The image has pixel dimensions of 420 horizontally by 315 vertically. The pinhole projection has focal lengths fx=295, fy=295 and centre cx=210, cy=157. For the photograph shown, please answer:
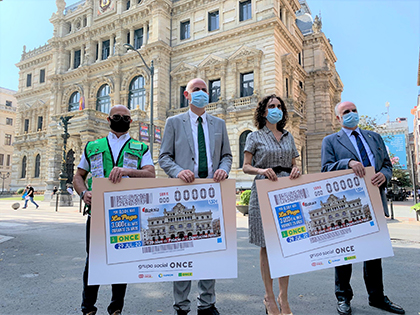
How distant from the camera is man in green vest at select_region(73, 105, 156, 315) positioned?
3.10 meters

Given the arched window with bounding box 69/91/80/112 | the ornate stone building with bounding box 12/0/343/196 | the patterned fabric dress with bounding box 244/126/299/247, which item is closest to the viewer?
the patterned fabric dress with bounding box 244/126/299/247

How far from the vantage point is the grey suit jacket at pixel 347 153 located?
11.8 feet

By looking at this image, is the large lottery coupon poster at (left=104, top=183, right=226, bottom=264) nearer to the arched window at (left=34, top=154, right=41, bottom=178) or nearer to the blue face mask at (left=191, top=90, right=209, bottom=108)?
the blue face mask at (left=191, top=90, right=209, bottom=108)

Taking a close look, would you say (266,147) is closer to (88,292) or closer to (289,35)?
(88,292)

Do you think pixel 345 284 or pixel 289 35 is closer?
pixel 345 284

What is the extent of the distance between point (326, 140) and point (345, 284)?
1.75 m

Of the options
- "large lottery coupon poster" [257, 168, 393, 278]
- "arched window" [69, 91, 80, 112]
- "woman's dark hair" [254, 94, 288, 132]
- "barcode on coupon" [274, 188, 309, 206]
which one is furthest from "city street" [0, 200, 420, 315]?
"arched window" [69, 91, 80, 112]

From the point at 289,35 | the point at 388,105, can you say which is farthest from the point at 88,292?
the point at 388,105

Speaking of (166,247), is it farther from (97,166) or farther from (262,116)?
(262,116)

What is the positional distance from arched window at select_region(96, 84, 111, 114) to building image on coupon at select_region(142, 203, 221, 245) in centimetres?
3172

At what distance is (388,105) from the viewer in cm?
10100

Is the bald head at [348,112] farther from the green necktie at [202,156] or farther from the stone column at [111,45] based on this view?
the stone column at [111,45]

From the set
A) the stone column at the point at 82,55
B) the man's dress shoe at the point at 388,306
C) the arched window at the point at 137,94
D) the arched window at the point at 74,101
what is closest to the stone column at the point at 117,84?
the arched window at the point at 137,94

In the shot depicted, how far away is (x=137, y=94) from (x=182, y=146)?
28.8 meters
